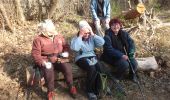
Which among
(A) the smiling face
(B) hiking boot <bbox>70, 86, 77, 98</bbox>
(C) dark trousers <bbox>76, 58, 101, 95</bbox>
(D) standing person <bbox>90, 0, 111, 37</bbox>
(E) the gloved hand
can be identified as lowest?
(B) hiking boot <bbox>70, 86, 77, 98</bbox>

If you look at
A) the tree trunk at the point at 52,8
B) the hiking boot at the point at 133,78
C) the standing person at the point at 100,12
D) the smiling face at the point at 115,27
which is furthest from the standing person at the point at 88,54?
the tree trunk at the point at 52,8

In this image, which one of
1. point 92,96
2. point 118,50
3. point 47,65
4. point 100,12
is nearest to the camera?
point 47,65

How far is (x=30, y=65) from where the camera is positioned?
7.99 metres

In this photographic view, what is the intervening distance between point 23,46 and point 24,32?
77 cm

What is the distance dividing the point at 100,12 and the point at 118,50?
1649 mm

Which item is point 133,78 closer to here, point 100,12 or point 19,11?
point 100,12

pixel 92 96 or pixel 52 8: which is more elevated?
pixel 52 8

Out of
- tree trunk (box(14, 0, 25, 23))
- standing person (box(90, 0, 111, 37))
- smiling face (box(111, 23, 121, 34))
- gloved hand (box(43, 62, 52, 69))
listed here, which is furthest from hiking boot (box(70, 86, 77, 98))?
tree trunk (box(14, 0, 25, 23))

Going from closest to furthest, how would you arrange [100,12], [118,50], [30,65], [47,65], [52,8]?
[47,65], [118,50], [30,65], [100,12], [52,8]

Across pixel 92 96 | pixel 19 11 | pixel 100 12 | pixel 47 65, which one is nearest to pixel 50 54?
pixel 47 65

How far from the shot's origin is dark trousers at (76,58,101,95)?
7152 millimetres

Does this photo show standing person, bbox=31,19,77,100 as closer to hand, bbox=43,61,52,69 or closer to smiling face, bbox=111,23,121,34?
hand, bbox=43,61,52,69

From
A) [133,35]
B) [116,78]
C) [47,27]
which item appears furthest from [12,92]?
[133,35]

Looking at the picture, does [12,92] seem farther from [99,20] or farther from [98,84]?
[99,20]
